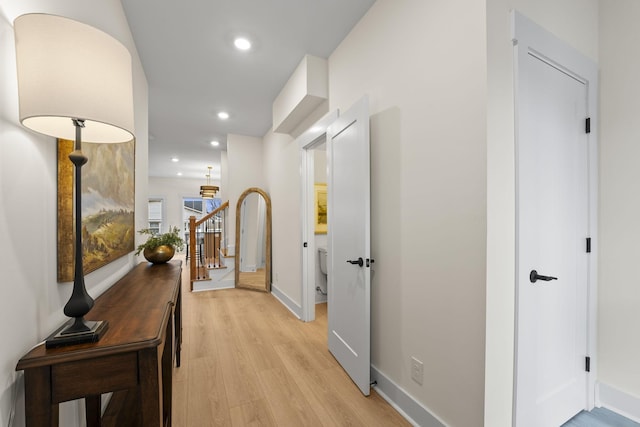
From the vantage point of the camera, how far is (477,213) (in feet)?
4.20

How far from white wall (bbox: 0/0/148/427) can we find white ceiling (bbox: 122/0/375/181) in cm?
103

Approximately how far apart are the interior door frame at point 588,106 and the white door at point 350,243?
85 cm

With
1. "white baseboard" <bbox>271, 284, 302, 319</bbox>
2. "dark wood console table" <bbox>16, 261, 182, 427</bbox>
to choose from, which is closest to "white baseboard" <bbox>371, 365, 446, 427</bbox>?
"dark wood console table" <bbox>16, 261, 182, 427</bbox>

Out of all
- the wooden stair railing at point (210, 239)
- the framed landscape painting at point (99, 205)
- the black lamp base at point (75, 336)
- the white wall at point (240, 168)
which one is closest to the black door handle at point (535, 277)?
the black lamp base at point (75, 336)

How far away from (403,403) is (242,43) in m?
3.07

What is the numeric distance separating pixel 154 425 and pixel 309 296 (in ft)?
7.62

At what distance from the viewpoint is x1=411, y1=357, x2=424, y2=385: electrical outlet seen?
1595 millimetres

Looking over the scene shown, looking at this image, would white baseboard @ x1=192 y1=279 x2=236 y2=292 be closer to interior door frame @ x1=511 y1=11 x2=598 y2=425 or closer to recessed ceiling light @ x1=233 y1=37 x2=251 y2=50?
recessed ceiling light @ x1=233 y1=37 x2=251 y2=50

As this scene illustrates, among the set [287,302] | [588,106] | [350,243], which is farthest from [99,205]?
[588,106]

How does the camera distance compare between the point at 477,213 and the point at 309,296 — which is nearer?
the point at 477,213

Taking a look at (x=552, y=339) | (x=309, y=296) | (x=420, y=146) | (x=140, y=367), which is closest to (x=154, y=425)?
(x=140, y=367)

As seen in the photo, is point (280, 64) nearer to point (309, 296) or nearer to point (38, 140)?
point (38, 140)

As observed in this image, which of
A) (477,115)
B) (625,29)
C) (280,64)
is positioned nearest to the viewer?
(477,115)

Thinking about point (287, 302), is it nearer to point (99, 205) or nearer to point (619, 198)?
point (99, 205)
